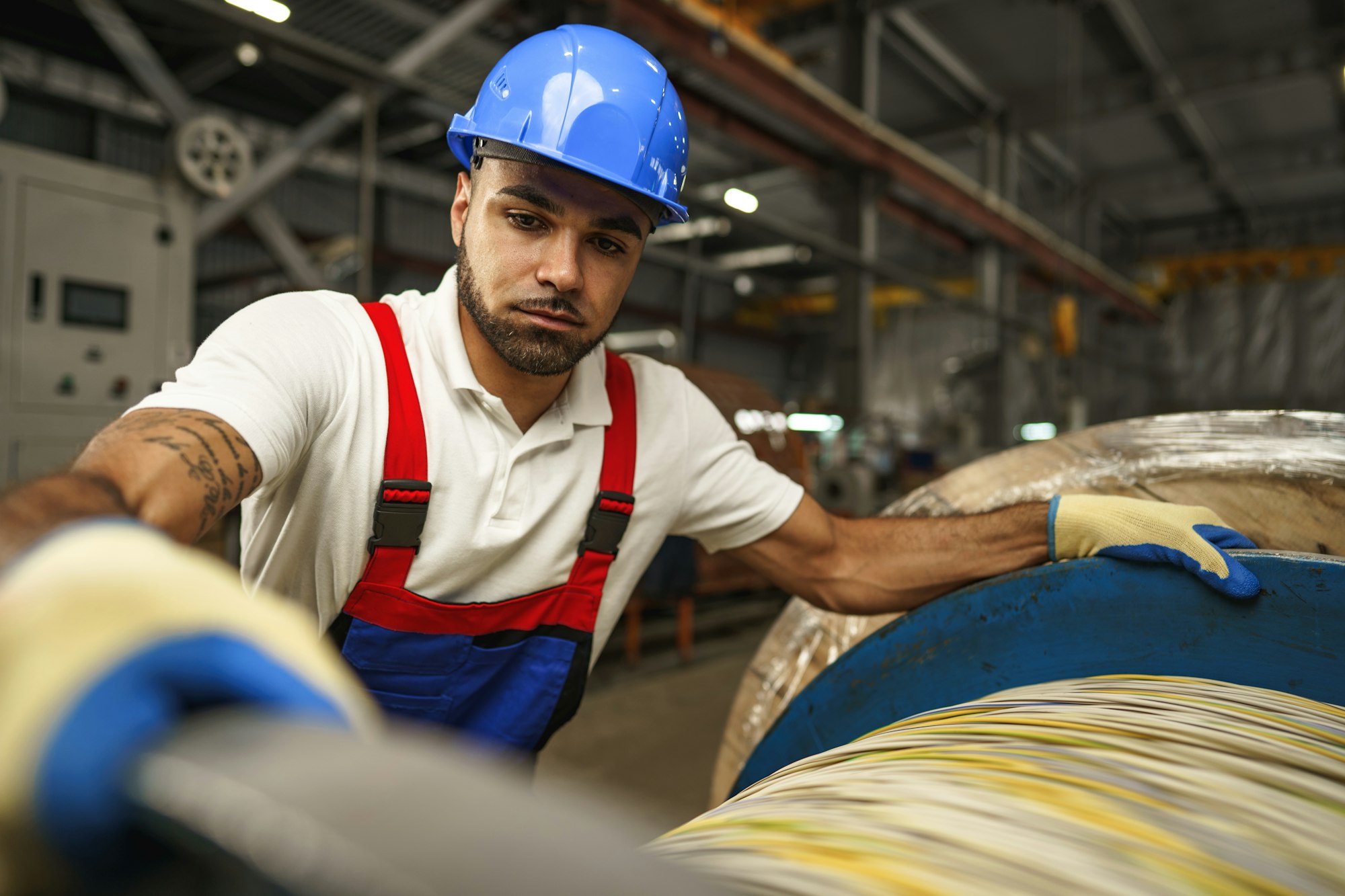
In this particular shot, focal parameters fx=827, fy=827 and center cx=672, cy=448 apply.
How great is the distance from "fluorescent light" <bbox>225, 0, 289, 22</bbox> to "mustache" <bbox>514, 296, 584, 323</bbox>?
2170 mm

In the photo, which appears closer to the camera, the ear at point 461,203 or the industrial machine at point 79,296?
the ear at point 461,203

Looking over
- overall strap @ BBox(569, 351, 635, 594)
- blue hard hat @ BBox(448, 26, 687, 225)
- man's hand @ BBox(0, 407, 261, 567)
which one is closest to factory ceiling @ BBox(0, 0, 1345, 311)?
blue hard hat @ BBox(448, 26, 687, 225)

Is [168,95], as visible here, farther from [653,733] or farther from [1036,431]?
[1036,431]

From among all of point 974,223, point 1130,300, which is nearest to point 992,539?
point 974,223

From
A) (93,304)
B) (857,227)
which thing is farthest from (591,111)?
(857,227)

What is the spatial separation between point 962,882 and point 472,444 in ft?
A: 2.85

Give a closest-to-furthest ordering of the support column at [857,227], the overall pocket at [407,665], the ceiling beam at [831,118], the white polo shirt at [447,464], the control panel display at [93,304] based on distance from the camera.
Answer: the white polo shirt at [447,464]
the overall pocket at [407,665]
the control panel display at [93,304]
the ceiling beam at [831,118]
the support column at [857,227]

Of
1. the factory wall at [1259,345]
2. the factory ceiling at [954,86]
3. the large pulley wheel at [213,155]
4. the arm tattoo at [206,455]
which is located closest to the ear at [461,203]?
the arm tattoo at [206,455]

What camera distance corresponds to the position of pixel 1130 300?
31.0 feet

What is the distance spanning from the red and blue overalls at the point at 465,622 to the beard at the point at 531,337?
127 mm

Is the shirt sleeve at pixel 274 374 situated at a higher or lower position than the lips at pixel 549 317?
lower

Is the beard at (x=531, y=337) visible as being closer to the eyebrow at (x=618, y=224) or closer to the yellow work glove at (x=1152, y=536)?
the eyebrow at (x=618, y=224)

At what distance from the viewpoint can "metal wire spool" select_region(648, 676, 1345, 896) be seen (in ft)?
1.75

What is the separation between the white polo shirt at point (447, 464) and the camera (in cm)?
102
